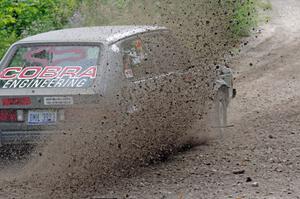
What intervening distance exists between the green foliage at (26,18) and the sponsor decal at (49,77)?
4446 mm

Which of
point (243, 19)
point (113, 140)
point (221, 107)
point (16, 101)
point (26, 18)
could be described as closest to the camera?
point (113, 140)

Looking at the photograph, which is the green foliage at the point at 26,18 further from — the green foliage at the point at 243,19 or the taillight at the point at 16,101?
the green foliage at the point at 243,19

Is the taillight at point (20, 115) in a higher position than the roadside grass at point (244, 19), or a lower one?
lower

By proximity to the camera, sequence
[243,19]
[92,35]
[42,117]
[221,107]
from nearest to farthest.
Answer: [42,117] → [92,35] → [221,107] → [243,19]

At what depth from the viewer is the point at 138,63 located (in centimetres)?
743

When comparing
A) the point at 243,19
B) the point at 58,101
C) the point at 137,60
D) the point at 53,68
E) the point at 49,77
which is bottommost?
the point at 58,101

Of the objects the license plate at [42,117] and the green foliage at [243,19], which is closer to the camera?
the license plate at [42,117]

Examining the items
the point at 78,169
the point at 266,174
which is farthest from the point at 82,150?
the point at 266,174

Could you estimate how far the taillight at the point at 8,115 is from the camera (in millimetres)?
7051

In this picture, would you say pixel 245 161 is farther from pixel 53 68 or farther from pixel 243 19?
pixel 243 19

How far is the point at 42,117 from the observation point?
6.90 metres

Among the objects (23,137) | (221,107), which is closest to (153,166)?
(23,137)

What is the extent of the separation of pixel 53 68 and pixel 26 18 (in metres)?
5.94

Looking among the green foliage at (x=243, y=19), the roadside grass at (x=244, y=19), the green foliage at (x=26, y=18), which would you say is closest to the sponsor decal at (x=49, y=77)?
the green foliage at (x=26, y=18)
